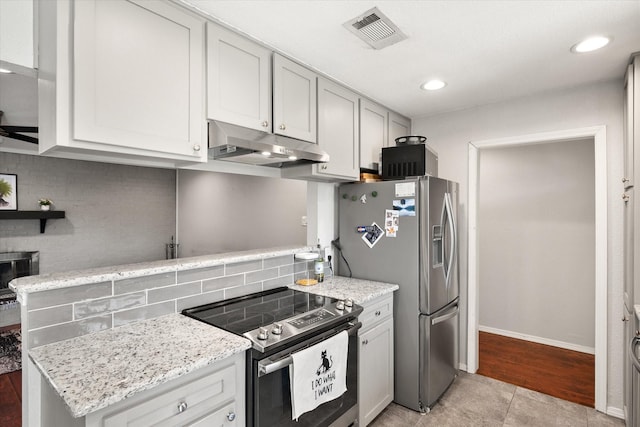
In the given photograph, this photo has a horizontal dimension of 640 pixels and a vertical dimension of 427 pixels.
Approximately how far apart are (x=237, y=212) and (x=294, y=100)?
2.88m

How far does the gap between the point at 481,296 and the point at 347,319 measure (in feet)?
9.26

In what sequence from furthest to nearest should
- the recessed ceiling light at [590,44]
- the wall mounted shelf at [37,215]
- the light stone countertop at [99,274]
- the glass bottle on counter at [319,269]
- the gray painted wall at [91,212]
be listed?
the gray painted wall at [91,212] → the wall mounted shelf at [37,215] → the glass bottle on counter at [319,269] → the recessed ceiling light at [590,44] → the light stone countertop at [99,274]

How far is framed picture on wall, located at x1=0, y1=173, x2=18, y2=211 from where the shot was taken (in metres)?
3.63

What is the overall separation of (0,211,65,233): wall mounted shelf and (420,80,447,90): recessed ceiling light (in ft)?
14.1

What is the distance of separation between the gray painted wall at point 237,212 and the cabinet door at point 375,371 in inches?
57.7

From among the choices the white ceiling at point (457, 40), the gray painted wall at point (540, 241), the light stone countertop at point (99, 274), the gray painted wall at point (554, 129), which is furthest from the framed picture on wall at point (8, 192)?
the gray painted wall at point (540, 241)

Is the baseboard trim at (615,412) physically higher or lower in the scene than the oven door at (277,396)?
lower

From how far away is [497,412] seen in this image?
7.68 ft

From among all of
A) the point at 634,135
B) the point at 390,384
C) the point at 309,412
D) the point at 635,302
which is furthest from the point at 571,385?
the point at 309,412

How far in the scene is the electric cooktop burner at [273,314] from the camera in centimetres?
147

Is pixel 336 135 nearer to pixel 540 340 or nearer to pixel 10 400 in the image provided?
pixel 10 400

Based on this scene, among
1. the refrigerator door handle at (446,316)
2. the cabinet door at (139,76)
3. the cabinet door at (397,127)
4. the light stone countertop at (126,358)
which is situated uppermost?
the cabinet door at (397,127)

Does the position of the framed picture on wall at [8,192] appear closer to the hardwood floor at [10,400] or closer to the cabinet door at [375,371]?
the hardwood floor at [10,400]

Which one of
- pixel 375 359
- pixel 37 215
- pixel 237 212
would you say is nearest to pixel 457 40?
pixel 375 359
